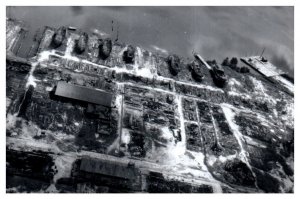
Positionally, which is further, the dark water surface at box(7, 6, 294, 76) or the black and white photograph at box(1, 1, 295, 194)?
the dark water surface at box(7, 6, 294, 76)

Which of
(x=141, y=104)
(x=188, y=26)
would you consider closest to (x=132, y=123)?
(x=141, y=104)

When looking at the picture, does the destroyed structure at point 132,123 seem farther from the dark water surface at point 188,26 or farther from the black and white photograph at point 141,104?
the dark water surface at point 188,26

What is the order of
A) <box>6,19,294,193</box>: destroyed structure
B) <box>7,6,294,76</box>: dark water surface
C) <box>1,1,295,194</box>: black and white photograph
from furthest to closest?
<box>7,6,294,76</box>: dark water surface
<box>1,1,295,194</box>: black and white photograph
<box>6,19,294,193</box>: destroyed structure

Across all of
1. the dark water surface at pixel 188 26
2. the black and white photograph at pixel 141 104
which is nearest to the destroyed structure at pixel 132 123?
the black and white photograph at pixel 141 104

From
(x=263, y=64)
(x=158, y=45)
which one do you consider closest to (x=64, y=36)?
(x=158, y=45)

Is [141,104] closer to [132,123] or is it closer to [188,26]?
[132,123]

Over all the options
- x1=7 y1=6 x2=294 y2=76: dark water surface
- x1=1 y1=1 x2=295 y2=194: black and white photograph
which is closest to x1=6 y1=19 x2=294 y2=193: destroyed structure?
x1=1 y1=1 x2=295 y2=194: black and white photograph

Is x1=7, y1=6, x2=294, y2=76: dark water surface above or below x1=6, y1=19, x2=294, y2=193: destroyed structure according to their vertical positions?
above

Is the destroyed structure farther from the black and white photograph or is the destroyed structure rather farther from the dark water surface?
the dark water surface
